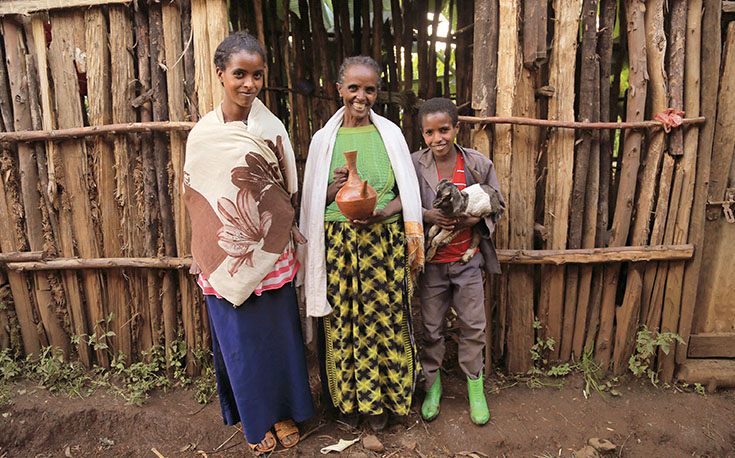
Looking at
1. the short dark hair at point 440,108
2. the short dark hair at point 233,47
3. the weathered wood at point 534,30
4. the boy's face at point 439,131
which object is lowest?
the boy's face at point 439,131

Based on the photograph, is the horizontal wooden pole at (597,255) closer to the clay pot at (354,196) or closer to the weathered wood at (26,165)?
the clay pot at (354,196)

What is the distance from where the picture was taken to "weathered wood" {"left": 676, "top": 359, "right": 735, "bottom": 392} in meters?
2.60

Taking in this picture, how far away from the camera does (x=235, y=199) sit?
1.88m

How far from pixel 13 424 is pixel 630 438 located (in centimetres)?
Answer: 355

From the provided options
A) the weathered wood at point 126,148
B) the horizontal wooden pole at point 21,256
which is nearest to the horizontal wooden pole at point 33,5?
the weathered wood at point 126,148

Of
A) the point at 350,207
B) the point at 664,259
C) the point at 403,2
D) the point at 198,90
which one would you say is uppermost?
the point at 403,2

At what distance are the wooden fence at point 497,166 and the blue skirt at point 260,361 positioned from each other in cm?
77

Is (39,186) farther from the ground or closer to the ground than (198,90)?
closer to the ground

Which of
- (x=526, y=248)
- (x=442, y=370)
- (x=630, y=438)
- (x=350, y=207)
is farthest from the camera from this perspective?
(x=442, y=370)

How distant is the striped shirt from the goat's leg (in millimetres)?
928

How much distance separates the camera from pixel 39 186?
2.65 metres

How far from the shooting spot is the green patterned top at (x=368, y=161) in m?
2.10

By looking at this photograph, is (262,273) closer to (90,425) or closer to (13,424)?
(90,425)

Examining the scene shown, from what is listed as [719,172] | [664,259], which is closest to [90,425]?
[664,259]
